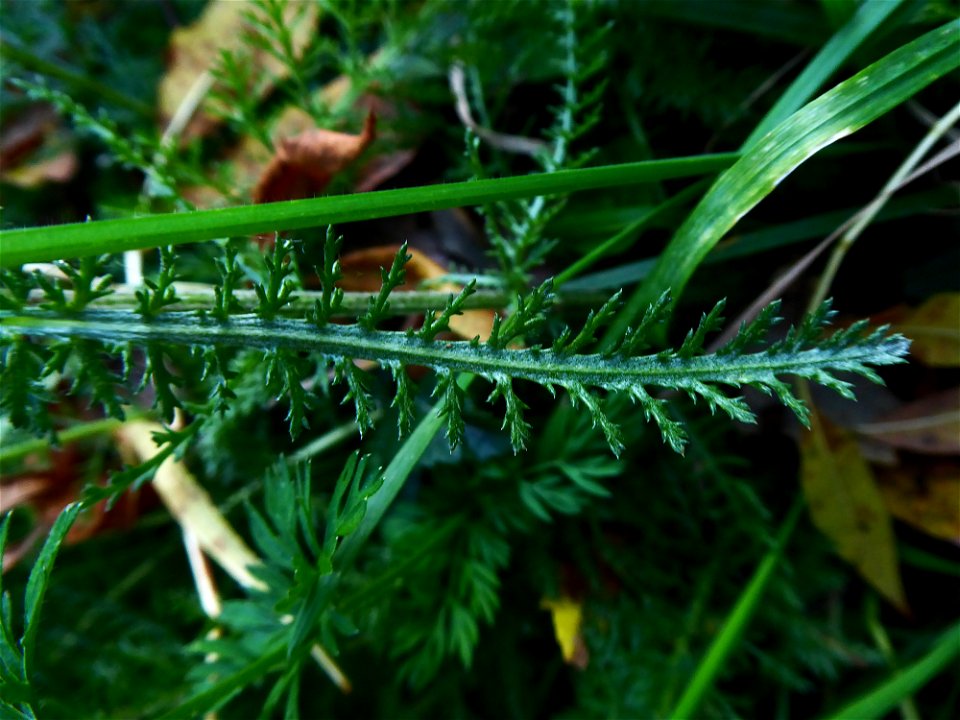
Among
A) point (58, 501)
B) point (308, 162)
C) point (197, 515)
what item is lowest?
point (58, 501)

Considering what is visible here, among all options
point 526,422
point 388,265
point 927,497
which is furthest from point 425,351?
point 927,497

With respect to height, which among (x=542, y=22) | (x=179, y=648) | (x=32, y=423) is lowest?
(x=179, y=648)

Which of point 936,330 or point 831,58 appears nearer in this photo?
point 831,58

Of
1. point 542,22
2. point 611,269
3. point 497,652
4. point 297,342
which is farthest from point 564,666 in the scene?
point 542,22

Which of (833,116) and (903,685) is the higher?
(833,116)

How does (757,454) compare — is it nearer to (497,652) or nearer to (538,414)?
(538,414)

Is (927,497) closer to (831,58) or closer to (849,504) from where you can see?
(849,504)

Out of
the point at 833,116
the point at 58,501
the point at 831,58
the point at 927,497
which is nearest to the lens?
the point at 833,116

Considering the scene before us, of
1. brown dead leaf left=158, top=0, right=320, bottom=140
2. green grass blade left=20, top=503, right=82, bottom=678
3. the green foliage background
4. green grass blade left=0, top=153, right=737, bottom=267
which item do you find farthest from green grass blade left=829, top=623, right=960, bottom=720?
brown dead leaf left=158, top=0, right=320, bottom=140
